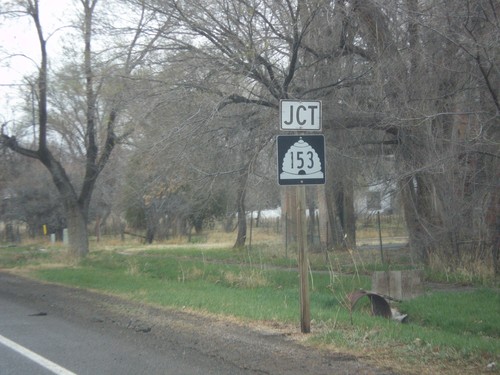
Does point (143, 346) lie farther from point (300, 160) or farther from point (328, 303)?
point (328, 303)

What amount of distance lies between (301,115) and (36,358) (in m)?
4.83

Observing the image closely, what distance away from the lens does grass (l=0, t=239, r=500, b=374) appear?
7.95m

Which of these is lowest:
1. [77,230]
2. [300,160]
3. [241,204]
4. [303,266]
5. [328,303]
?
[328,303]

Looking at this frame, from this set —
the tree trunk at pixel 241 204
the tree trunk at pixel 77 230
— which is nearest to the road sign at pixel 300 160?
the tree trunk at pixel 241 204

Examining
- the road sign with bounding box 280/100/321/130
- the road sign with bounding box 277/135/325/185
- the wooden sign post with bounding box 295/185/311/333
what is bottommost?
the wooden sign post with bounding box 295/185/311/333

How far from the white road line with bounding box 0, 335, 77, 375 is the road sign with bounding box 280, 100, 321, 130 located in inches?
169

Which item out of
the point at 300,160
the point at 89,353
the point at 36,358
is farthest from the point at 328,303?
the point at 36,358

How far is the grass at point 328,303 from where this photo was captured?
7.95 m

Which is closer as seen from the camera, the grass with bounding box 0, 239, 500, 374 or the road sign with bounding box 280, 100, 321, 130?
the grass with bounding box 0, 239, 500, 374

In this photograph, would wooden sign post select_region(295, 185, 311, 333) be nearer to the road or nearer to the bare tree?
the road

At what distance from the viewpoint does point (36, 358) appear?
26.8 ft

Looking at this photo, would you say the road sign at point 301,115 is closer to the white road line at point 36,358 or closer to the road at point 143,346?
the road at point 143,346

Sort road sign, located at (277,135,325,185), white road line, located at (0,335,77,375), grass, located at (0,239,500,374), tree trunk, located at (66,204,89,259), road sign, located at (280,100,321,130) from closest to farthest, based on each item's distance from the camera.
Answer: white road line, located at (0,335,77,375), grass, located at (0,239,500,374), road sign, located at (277,135,325,185), road sign, located at (280,100,321,130), tree trunk, located at (66,204,89,259)

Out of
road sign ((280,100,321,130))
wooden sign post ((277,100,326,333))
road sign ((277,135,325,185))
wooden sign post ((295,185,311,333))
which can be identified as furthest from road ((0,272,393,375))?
road sign ((280,100,321,130))
